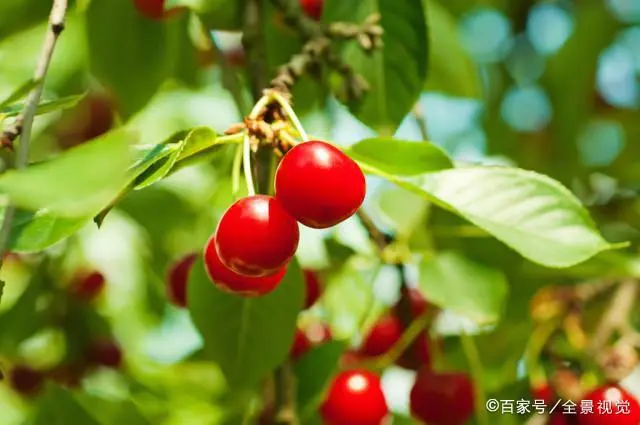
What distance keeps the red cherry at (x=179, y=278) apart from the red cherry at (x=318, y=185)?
0.46 meters

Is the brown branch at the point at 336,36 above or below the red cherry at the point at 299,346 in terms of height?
above

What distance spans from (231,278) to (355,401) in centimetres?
52

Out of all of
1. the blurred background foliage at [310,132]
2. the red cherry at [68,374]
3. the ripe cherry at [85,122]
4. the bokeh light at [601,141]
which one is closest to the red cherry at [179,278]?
the blurred background foliage at [310,132]

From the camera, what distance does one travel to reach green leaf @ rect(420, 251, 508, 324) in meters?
1.28

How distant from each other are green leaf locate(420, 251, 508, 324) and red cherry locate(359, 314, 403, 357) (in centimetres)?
27

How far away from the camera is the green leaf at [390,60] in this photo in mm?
1250

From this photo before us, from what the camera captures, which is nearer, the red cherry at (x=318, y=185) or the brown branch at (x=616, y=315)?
the red cherry at (x=318, y=185)

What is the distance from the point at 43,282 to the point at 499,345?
0.88m

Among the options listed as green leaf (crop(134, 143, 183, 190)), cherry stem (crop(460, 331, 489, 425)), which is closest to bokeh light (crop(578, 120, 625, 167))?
cherry stem (crop(460, 331, 489, 425))

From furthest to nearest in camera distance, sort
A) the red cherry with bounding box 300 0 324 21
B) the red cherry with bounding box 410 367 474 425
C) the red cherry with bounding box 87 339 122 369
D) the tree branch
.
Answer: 1. the red cherry with bounding box 87 339 122 369
2. the red cherry with bounding box 300 0 324 21
3. the red cherry with bounding box 410 367 474 425
4. the tree branch

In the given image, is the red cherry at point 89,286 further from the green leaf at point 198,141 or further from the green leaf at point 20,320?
the green leaf at point 198,141

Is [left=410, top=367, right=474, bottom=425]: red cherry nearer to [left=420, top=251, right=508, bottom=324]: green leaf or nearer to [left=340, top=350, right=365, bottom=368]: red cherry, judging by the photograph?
[left=420, top=251, right=508, bottom=324]: green leaf

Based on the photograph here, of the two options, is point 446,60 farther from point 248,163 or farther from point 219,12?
point 248,163

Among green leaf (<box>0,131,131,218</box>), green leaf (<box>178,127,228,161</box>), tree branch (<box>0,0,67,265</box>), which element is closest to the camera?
green leaf (<box>0,131,131,218</box>)
